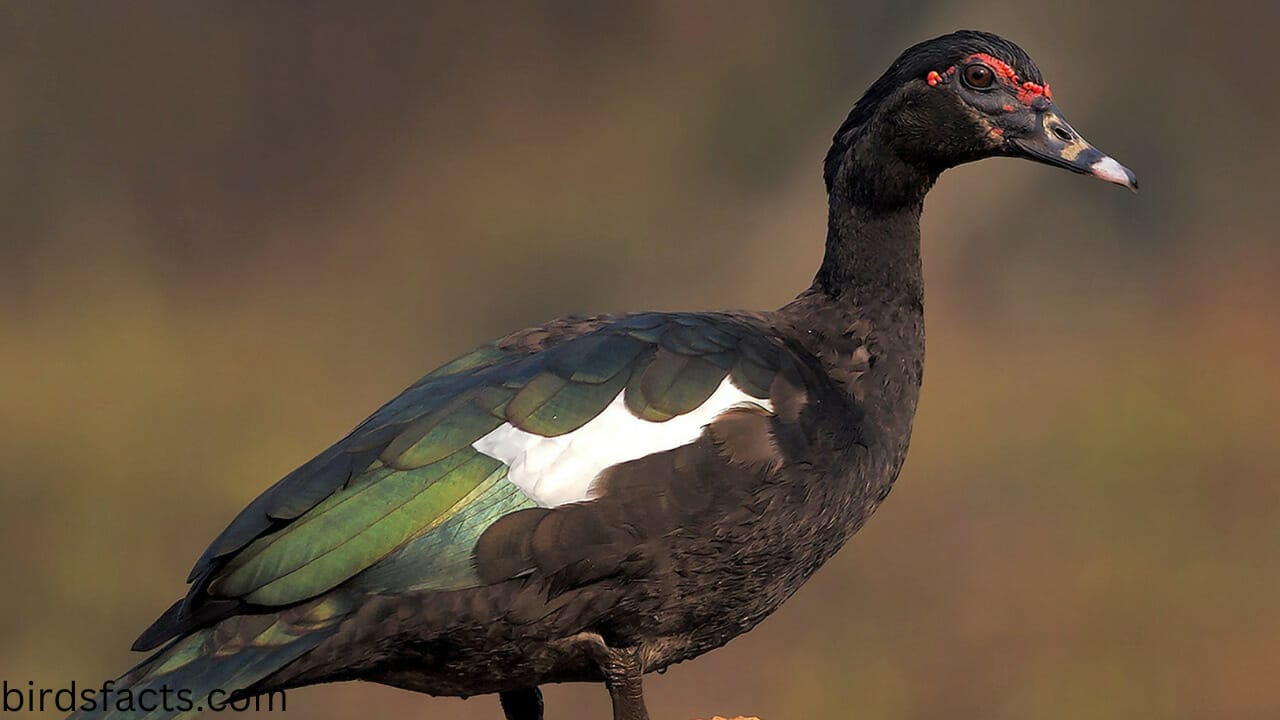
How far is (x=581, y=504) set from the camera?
5.02 meters

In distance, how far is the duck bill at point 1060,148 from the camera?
18.8 ft

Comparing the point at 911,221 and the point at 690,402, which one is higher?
the point at 911,221

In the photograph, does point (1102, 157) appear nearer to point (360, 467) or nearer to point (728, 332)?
point (728, 332)

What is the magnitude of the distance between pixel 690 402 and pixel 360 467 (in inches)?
33.8

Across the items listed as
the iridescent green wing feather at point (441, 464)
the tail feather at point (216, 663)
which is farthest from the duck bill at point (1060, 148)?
the tail feather at point (216, 663)

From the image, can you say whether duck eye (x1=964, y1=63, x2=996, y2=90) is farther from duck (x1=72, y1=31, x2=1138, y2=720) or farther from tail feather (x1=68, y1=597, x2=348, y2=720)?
tail feather (x1=68, y1=597, x2=348, y2=720)

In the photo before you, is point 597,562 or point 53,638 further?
point 53,638

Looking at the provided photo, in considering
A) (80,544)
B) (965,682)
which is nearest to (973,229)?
(965,682)

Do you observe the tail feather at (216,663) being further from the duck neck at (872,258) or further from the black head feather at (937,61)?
the black head feather at (937,61)

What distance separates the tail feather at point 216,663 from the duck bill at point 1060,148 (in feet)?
7.70

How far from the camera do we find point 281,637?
482 cm

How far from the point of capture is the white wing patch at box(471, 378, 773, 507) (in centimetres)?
502

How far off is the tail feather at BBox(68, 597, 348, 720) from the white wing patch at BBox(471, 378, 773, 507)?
548 millimetres

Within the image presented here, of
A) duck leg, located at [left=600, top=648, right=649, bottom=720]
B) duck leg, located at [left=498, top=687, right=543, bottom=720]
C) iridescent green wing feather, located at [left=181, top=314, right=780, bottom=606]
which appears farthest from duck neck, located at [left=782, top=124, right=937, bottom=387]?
duck leg, located at [left=498, top=687, right=543, bottom=720]
